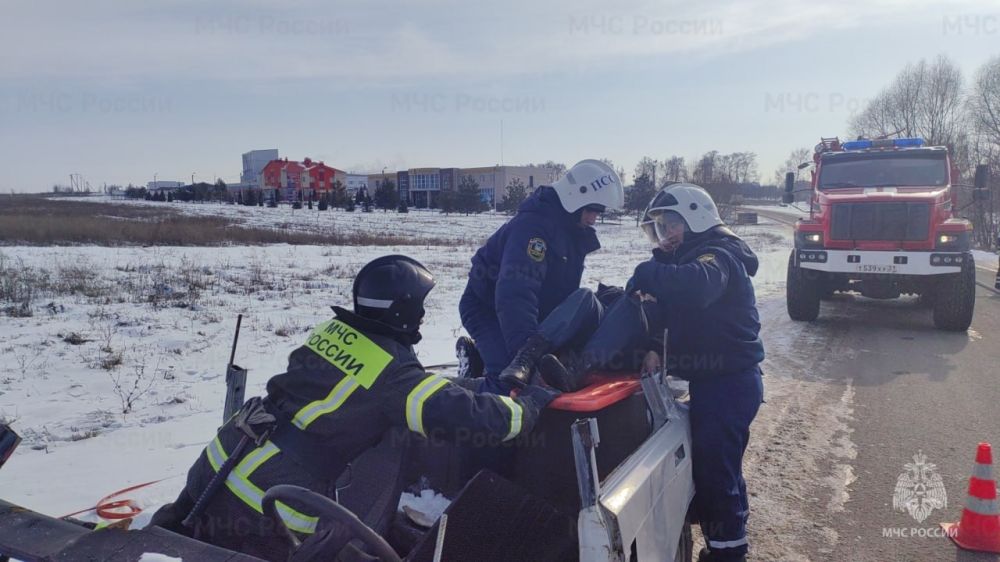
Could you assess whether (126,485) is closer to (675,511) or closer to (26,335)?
(675,511)

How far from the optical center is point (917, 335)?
1000 cm

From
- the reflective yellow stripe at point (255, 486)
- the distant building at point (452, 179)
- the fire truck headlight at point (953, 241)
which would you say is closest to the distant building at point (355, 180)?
the distant building at point (452, 179)

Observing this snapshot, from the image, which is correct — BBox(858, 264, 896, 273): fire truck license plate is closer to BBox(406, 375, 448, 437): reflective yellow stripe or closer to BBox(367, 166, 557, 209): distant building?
BBox(406, 375, 448, 437): reflective yellow stripe

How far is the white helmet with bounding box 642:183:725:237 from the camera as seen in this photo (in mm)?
3828

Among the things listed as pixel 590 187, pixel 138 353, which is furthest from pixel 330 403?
pixel 138 353

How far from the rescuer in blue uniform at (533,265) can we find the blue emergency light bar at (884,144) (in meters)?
10.1

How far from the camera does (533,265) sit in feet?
12.6

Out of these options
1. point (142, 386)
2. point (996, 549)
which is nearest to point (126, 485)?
point (142, 386)

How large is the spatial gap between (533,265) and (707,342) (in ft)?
3.34

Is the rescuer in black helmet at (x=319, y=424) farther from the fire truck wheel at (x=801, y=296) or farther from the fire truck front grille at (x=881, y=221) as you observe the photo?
the fire truck front grille at (x=881, y=221)

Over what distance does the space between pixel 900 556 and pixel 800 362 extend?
4.66m

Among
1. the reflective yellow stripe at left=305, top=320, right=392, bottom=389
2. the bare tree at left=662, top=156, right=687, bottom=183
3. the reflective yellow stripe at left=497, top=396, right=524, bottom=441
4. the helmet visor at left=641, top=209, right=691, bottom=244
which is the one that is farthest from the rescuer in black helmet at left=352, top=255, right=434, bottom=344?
the bare tree at left=662, top=156, right=687, bottom=183

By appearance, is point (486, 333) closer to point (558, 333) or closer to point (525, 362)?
point (558, 333)

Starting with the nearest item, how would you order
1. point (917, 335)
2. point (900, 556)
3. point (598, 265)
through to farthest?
point (900, 556), point (917, 335), point (598, 265)
